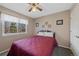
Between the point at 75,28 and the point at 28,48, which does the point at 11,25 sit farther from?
the point at 75,28

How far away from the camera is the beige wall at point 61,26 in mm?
960

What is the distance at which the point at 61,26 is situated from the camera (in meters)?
1.00

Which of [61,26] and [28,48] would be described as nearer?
[28,48]

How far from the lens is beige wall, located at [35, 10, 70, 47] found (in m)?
0.96

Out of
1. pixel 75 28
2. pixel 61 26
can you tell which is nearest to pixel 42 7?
pixel 61 26

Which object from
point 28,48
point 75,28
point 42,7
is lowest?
point 28,48

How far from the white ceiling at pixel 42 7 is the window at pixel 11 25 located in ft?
0.31

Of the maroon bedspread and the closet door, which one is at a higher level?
the closet door

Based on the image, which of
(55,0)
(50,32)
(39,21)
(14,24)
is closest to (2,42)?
(14,24)

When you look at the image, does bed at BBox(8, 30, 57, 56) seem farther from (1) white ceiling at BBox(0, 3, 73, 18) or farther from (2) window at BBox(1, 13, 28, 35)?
(1) white ceiling at BBox(0, 3, 73, 18)

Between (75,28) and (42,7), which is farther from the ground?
(42,7)

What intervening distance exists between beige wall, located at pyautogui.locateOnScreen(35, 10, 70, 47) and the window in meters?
0.21

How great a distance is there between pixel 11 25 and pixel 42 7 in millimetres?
392

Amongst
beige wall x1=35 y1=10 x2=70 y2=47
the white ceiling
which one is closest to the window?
the white ceiling
